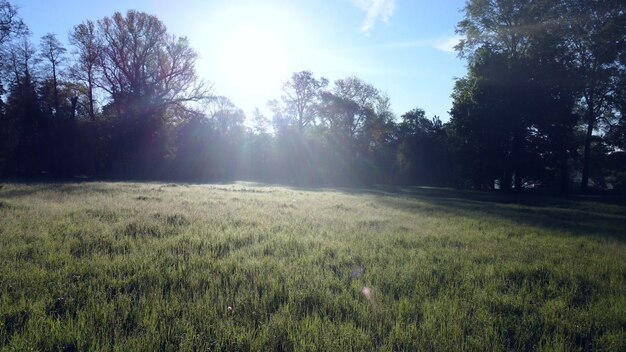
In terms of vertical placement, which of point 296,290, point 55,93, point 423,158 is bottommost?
point 296,290

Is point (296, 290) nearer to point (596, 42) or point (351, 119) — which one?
point (596, 42)

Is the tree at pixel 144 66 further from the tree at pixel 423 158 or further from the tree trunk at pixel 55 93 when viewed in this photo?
the tree at pixel 423 158

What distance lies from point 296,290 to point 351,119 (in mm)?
60995

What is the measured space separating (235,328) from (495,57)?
35.3 m

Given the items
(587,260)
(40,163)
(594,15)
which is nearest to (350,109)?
(594,15)

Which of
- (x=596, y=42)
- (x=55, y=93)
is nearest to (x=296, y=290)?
(x=596, y=42)

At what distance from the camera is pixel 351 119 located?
211ft

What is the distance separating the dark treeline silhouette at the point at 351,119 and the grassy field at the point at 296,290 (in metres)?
25.5

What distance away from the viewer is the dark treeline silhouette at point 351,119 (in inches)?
1250

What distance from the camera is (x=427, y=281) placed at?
5.42m

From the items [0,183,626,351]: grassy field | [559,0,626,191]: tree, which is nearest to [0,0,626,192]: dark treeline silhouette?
[559,0,626,191]: tree

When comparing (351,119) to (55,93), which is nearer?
(55,93)

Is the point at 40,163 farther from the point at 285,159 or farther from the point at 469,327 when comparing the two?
the point at 469,327

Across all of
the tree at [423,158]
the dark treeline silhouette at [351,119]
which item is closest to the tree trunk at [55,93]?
the dark treeline silhouette at [351,119]
